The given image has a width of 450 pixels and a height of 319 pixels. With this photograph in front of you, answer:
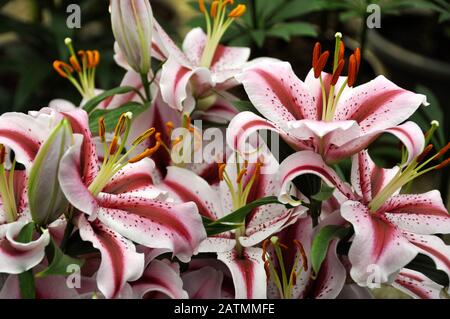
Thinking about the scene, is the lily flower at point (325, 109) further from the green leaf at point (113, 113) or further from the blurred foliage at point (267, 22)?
the blurred foliage at point (267, 22)

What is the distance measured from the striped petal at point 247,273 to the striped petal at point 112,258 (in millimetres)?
99

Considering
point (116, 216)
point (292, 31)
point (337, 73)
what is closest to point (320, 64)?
point (337, 73)

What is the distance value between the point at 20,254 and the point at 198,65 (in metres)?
0.36

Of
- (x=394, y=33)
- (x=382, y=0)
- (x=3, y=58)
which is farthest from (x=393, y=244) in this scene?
(x=394, y=33)

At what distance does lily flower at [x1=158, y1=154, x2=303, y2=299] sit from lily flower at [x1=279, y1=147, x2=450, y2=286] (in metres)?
0.06

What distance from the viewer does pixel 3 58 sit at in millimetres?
1591

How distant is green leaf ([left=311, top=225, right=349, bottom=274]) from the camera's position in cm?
67

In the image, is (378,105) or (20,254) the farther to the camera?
(378,105)

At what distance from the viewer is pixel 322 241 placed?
695mm

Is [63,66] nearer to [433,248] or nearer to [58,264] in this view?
[58,264]

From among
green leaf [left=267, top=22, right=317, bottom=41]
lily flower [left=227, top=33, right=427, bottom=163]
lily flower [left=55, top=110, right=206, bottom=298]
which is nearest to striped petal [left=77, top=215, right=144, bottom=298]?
lily flower [left=55, top=110, right=206, bottom=298]

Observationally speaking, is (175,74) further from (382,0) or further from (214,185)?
(382,0)

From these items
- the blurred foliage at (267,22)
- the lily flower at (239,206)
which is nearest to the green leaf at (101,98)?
the lily flower at (239,206)
